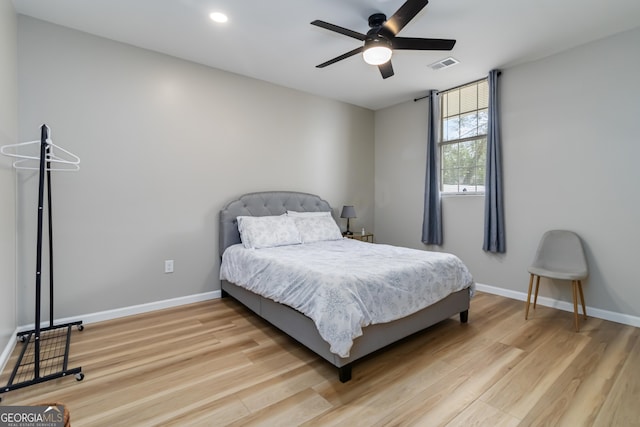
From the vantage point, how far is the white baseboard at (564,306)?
2.81 meters

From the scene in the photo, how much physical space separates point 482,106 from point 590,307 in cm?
255

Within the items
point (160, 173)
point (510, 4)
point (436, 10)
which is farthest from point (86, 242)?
point (510, 4)

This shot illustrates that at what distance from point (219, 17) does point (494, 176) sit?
11.1ft

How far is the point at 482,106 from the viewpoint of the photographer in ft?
12.7

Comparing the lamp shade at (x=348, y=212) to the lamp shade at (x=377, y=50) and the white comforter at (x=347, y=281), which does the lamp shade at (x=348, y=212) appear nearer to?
the white comforter at (x=347, y=281)

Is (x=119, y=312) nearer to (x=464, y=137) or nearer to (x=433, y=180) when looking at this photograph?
(x=433, y=180)

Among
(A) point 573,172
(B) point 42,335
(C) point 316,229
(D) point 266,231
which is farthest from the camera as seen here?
(C) point 316,229

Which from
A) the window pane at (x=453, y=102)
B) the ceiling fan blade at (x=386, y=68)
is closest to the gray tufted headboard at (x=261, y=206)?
the ceiling fan blade at (x=386, y=68)

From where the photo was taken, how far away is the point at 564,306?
3197 millimetres

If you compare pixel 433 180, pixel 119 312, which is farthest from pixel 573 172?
pixel 119 312

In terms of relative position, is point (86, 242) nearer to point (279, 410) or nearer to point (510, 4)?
point (279, 410)

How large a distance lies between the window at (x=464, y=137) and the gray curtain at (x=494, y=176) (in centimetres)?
21

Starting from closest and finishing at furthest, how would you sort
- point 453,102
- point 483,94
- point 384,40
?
point 384,40, point 483,94, point 453,102

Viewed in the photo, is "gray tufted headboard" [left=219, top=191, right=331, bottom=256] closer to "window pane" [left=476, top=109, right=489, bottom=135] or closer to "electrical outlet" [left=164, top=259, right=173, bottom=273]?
"electrical outlet" [left=164, top=259, right=173, bottom=273]
